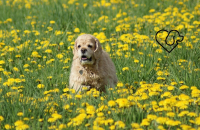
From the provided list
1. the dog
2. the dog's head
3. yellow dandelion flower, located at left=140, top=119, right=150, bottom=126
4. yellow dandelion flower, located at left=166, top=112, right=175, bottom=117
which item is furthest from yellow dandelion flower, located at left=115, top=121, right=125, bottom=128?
the dog's head

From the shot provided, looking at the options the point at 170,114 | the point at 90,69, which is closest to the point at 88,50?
the point at 90,69

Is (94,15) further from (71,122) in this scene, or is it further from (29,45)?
(71,122)

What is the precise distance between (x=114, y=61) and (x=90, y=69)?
3.47 ft

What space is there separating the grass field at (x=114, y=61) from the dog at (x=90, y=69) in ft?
0.75

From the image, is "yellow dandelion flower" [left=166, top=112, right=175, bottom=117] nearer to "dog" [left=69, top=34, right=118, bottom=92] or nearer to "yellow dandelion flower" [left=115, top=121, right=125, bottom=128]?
"yellow dandelion flower" [left=115, top=121, right=125, bottom=128]

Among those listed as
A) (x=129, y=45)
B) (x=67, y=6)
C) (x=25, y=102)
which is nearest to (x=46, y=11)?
(x=67, y=6)

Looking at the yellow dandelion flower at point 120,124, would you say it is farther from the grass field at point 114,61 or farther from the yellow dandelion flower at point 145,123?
the yellow dandelion flower at point 145,123

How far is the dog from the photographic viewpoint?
4.67 metres

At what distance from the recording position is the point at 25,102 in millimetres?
4105

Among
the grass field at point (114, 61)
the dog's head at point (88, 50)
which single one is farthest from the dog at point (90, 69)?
the grass field at point (114, 61)

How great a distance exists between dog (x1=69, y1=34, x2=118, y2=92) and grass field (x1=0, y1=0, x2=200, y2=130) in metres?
0.23

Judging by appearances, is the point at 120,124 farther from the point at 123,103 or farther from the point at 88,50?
the point at 88,50

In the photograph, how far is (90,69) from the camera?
4762 millimetres

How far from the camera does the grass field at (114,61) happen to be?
149 inches
